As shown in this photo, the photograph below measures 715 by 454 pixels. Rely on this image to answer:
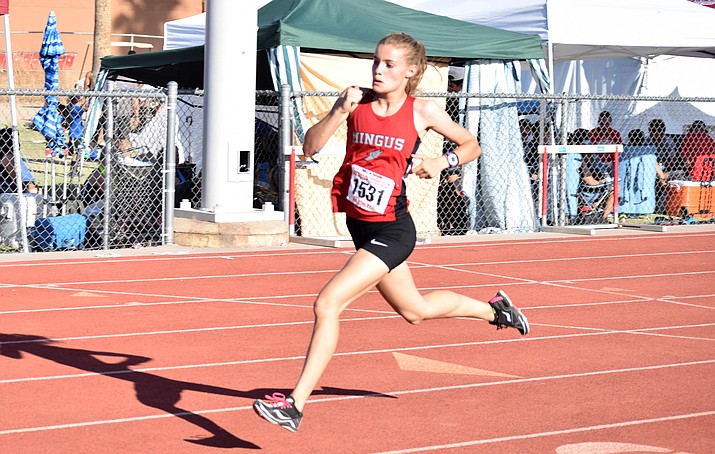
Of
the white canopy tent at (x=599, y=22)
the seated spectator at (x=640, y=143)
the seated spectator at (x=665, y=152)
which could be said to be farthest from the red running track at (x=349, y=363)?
the seated spectator at (x=665, y=152)

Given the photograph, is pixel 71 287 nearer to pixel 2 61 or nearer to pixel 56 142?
pixel 56 142

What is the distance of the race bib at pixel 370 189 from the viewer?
5.82 meters

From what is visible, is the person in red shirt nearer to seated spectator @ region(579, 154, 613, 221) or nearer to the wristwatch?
the wristwatch

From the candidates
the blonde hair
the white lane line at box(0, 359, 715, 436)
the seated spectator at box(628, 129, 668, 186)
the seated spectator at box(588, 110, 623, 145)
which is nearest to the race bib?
the blonde hair

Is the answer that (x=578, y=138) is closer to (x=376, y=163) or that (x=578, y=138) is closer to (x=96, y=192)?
(x=96, y=192)

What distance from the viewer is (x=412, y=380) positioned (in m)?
7.04

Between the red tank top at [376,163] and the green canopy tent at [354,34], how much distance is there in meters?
9.07

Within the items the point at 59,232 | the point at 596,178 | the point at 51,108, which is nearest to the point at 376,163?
the point at 59,232

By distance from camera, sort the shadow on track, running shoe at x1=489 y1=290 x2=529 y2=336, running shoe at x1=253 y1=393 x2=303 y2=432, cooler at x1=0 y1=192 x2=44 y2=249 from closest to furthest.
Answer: running shoe at x1=253 y1=393 x2=303 y2=432 → the shadow on track → running shoe at x1=489 y1=290 x2=529 y2=336 → cooler at x1=0 y1=192 x2=44 y2=249

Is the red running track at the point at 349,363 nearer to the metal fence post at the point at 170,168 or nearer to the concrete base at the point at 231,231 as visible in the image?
the concrete base at the point at 231,231

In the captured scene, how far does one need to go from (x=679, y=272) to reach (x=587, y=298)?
2475 mm

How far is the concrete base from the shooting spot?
13.9m

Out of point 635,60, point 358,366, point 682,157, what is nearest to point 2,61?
point 635,60

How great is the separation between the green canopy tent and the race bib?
30.1ft
